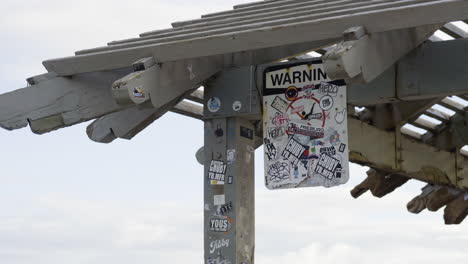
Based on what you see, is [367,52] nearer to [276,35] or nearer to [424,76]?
[276,35]

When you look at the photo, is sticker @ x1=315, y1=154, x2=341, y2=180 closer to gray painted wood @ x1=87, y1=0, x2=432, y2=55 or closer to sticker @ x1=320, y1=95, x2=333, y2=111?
sticker @ x1=320, y1=95, x2=333, y2=111

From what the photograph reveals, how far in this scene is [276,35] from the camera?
23.3 ft

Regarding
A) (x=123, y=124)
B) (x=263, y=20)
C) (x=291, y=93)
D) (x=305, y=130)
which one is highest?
(x=263, y=20)

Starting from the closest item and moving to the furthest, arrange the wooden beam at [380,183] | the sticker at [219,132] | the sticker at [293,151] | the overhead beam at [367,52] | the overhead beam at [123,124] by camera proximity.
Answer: the overhead beam at [367,52] → the sticker at [293,151] → the sticker at [219,132] → the overhead beam at [123,124] → the wooden beam at [380,183]

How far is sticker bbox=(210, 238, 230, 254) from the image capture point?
7953 mm

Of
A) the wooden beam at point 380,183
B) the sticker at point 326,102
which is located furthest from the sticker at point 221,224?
the wooden beam at point 380,183

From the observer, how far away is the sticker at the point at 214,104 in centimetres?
821

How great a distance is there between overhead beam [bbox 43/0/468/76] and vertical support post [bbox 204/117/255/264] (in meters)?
0.93

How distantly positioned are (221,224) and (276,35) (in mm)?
1787

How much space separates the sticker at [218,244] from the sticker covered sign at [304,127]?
0.62 meters

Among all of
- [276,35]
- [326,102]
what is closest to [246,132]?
[326,102]

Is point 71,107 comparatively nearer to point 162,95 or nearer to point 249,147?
point 162,95

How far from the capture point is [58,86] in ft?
27.3

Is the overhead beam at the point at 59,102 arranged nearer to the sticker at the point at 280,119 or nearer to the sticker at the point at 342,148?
the sticker at the point at 280,119
